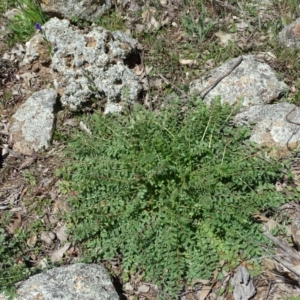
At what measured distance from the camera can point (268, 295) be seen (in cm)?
326

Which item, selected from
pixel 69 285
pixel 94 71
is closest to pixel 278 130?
pixel 94 71

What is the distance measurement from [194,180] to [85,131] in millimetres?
1223

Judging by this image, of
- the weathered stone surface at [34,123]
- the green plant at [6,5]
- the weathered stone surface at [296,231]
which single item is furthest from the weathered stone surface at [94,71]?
the weathered stone surface at [296,231]

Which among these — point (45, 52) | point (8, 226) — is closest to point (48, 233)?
point (8, 226)

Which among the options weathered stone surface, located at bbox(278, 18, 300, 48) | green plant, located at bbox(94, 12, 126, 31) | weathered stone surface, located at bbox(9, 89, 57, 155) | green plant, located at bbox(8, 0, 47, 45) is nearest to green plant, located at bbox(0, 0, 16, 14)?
green plant, located at bbox(8, 0, 47, 45)

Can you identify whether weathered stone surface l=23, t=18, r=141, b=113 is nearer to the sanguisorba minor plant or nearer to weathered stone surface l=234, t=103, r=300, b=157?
the sanguisorba minor plant

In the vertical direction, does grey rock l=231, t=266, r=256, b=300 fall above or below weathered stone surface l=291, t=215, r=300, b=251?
below

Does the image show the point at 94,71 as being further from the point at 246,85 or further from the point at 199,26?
the point at 246,85

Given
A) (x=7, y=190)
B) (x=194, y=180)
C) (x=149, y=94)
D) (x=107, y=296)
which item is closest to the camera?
(x=107, y=296)

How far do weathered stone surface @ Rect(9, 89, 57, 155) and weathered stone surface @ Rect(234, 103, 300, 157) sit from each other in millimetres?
1692

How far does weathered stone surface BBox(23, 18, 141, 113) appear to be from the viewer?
14.2 ft

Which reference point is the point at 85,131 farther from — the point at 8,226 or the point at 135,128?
the point at 8,226

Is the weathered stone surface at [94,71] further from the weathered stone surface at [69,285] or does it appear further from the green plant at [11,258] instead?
the weathered stone surface at [69,285]

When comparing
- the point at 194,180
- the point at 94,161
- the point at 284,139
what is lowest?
the point at 284,139
